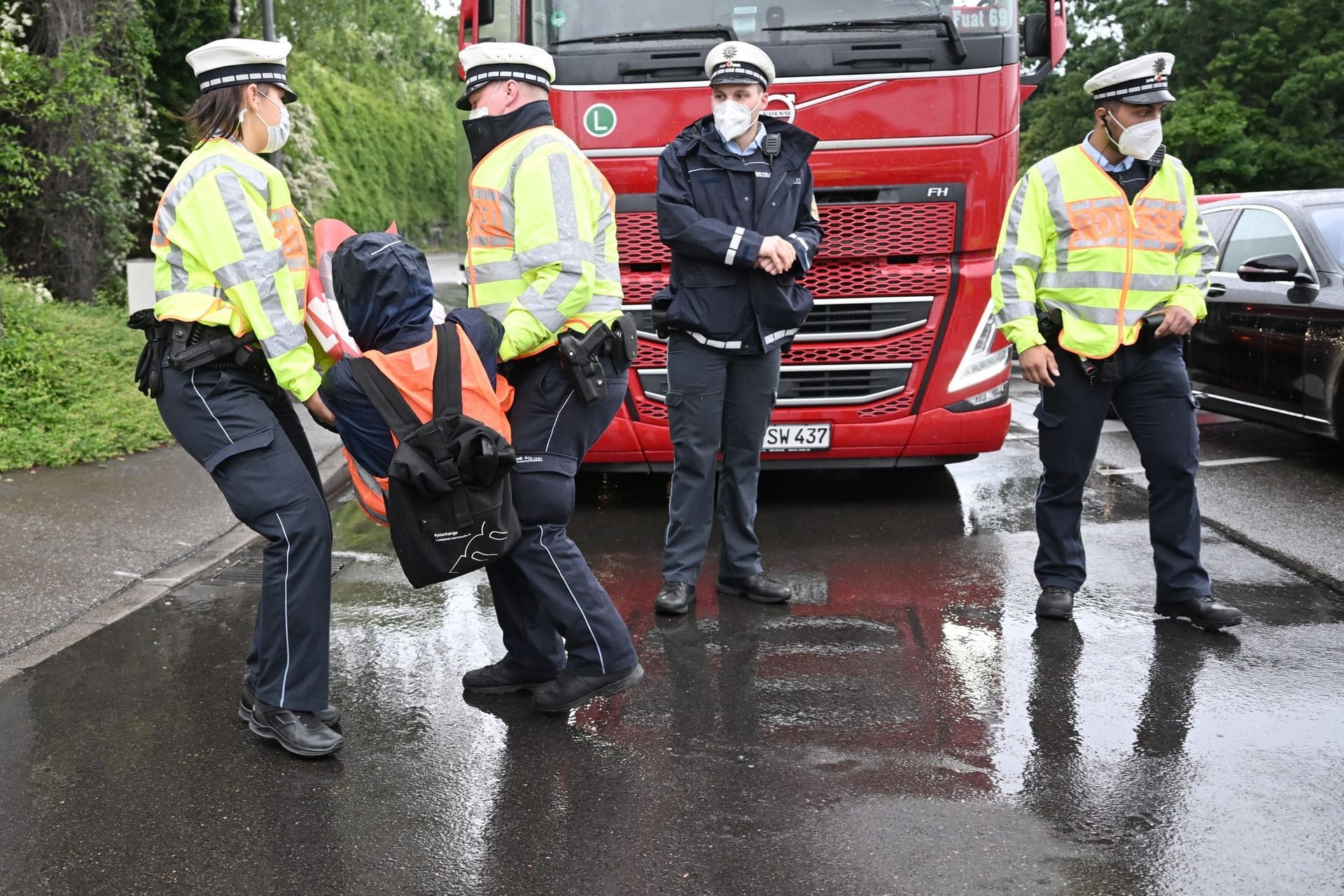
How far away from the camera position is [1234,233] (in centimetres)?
922

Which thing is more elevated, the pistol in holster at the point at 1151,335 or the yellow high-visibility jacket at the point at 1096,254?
the yellow high-visibility jacket at the point at 1096,254

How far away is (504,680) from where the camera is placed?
15.0 feet

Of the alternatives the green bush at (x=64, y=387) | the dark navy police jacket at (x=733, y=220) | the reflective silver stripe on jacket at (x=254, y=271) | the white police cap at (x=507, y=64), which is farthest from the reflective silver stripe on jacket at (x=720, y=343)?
the green bush at (x=64, y=387)

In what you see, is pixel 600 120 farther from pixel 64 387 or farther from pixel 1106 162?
pixel 64 387

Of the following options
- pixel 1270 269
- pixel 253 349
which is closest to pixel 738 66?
pixel 253 349

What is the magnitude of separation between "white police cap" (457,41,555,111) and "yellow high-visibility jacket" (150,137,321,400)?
71 cm

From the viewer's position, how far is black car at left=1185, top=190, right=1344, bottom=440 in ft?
26.3

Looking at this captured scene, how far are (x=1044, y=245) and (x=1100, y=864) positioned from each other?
8.51 ft

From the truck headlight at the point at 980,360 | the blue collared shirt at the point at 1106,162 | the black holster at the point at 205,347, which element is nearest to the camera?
the black holster at the point at 205,347

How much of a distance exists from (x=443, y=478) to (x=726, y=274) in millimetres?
1916

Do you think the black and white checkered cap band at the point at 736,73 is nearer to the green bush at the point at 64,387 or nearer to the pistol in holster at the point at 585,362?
the pistol in holster at the point at 585,362

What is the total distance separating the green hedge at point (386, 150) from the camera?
21.1m

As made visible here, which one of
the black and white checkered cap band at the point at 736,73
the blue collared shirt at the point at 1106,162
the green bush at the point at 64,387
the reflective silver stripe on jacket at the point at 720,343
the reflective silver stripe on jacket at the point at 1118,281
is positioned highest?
the black and white checkered cap band at the point at 736,73

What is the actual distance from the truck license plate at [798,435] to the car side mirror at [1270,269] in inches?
121
